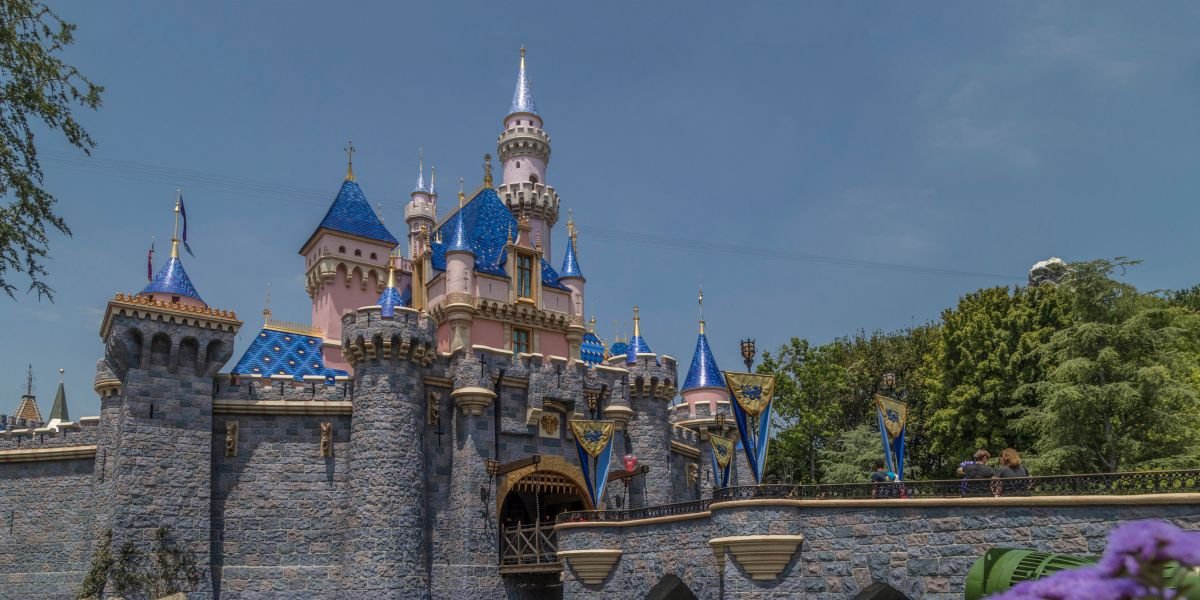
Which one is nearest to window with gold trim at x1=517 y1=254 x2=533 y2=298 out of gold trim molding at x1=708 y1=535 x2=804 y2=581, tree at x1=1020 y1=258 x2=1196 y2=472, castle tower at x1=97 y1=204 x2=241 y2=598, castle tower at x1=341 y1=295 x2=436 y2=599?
castle tower at x1=341 y1=295 x2=436 y2=599

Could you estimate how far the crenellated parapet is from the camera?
82.9ft

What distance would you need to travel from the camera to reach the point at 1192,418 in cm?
2703

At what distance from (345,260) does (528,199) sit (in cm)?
825

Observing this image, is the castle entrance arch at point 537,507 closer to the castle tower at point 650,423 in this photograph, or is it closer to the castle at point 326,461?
the castle at point 326,461

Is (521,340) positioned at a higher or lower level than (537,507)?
higher

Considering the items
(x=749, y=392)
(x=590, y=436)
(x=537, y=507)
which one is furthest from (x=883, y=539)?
(x=537, y=507)

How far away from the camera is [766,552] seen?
61.1 feet

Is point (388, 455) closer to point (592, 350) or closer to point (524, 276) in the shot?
point (524, 276)

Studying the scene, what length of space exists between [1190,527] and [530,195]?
27920mm

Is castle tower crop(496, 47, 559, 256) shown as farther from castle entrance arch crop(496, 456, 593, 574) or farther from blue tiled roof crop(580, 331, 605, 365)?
castle entrance arch crop(496, 456, 593, 574)

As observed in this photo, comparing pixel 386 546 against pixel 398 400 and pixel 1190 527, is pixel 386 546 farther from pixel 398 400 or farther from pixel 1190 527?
pixel 1190 527

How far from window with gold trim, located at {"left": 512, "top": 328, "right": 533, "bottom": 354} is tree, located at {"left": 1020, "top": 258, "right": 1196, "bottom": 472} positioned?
595 inches

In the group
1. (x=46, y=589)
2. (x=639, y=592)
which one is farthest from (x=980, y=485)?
(x=46, y=589)

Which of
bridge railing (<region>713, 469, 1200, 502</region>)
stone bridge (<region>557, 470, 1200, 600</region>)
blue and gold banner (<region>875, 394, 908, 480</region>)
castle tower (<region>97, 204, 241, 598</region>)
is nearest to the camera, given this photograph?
bridge railing (<region>713, 469, 1200, 502</region>)
